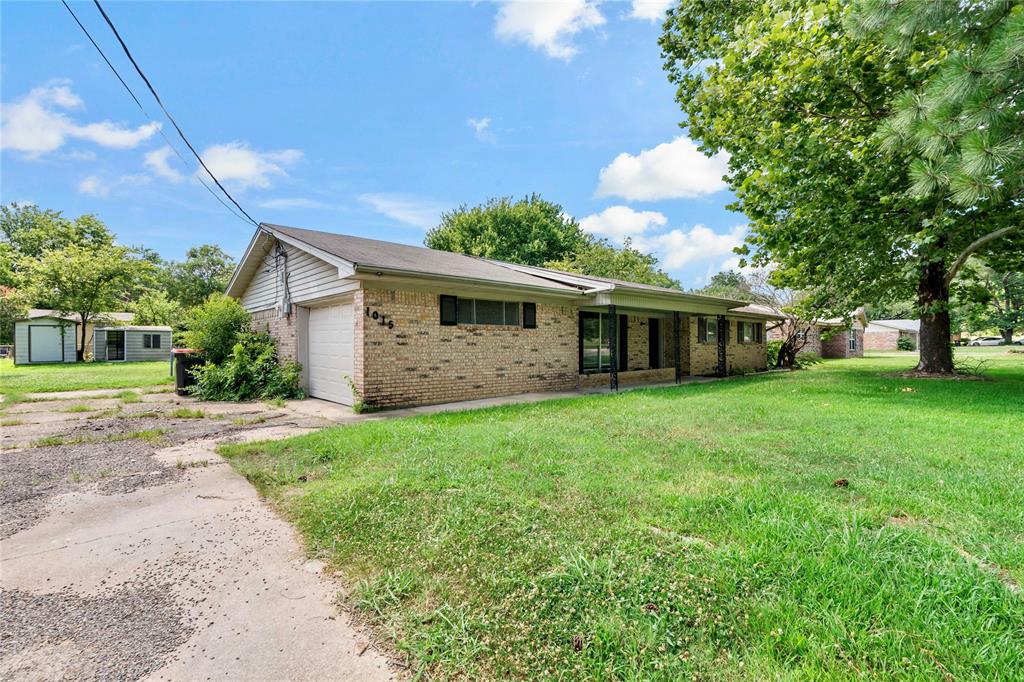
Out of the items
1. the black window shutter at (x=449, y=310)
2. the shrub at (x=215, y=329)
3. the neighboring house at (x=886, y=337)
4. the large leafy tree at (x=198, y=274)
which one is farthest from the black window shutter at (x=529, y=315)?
the neighboring house at (x=886, y=337)

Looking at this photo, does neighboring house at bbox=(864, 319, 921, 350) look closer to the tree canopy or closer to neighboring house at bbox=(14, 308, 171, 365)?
the tree canopy

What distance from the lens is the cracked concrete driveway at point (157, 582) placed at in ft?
5.89

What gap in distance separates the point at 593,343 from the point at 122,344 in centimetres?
2564

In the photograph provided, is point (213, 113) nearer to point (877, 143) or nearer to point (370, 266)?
point (370, 266)

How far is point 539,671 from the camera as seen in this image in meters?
1.65

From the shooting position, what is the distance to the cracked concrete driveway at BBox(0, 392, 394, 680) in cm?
179

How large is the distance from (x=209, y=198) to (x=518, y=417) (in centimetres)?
876

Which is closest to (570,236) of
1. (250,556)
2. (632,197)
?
(632,197)

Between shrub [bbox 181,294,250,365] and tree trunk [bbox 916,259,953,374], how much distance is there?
17.0 metres

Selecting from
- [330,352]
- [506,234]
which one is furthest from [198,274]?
[330,352]

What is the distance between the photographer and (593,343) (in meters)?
11.9

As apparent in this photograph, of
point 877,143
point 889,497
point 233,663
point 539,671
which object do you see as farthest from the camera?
point 877,143

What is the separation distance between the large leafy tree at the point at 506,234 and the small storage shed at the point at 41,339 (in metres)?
20.3

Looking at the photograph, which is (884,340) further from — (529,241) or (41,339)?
(41,339)
